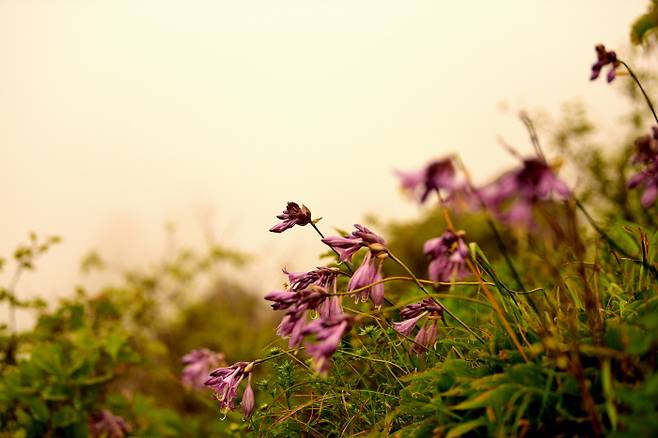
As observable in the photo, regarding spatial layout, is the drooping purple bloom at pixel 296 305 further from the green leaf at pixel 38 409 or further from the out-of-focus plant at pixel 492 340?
the green leaf at pixel 38 409

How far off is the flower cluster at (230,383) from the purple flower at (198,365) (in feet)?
3.63

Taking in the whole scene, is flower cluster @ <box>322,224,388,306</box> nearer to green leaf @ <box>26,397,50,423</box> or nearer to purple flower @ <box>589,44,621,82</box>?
purple flower @ <box>589,44,621,82</box>

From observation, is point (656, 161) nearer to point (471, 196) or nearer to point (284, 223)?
point (471, 196)

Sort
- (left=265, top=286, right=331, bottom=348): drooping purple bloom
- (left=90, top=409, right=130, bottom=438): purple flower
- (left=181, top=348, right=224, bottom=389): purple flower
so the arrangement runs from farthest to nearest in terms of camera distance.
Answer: (left=90, top=409, right=130, bottom=438): purple flower, (left=181, top=348, right=224, bottom=389): purple flower, (left=265, top=286, right=331, bottom=348): drooping purple bloom

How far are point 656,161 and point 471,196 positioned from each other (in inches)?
34.5

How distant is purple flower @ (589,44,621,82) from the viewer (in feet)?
7.00

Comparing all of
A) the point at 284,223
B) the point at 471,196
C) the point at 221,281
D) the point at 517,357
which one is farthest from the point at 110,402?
the point at 221,281

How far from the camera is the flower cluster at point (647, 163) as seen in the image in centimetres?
188

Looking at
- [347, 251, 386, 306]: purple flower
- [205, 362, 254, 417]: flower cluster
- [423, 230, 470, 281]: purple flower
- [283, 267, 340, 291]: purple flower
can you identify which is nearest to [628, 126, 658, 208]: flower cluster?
[423, 230, 470, 281]: purple flower

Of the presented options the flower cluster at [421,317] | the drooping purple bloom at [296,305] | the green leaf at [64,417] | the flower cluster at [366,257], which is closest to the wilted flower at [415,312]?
the flower cluster at [421,317]

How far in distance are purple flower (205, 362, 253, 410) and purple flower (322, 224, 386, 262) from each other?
51 centimetres

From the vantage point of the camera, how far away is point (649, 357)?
1674 mm

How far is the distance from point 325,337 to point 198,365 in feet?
6.11

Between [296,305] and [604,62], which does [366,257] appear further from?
[604,62]
